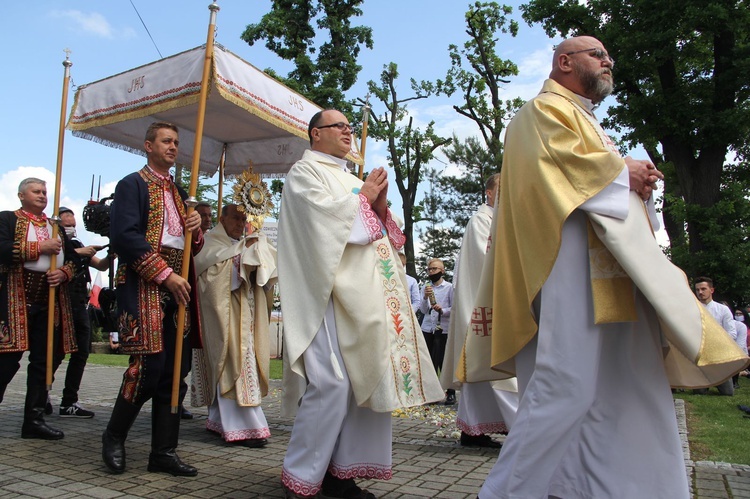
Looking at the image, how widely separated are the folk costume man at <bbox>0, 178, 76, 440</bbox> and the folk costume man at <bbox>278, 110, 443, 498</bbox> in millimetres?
2493

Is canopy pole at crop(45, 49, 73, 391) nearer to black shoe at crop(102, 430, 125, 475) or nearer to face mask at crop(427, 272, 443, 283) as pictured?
black shoe at crop(102, 430, 125, 475)

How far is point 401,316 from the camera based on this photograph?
12.5 feet

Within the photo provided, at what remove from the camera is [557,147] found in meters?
2.72

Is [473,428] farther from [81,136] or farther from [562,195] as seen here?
[81,136]

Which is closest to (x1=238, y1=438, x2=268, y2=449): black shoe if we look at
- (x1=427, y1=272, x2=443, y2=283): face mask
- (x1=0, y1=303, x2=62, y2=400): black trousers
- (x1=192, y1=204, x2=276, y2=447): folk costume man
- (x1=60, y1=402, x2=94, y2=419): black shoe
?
(x1=192, y1=204, x2=276, y2=447): folk costume man

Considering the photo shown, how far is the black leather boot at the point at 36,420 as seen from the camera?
5.15 metres

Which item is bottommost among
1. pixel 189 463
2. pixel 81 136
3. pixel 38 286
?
pixel 189 463

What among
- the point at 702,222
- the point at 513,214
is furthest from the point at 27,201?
the point at 702,222

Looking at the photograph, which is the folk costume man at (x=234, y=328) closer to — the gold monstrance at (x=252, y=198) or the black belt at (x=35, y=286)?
the gold monstrance at (x=252, y=198)

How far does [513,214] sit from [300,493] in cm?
172

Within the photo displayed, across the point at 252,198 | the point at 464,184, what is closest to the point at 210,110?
the point at 252,198

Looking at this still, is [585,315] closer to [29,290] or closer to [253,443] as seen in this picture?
[253,443]

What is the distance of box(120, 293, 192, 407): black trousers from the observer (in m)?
4.13

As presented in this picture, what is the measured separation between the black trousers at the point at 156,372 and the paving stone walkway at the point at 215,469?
1.54 feet
